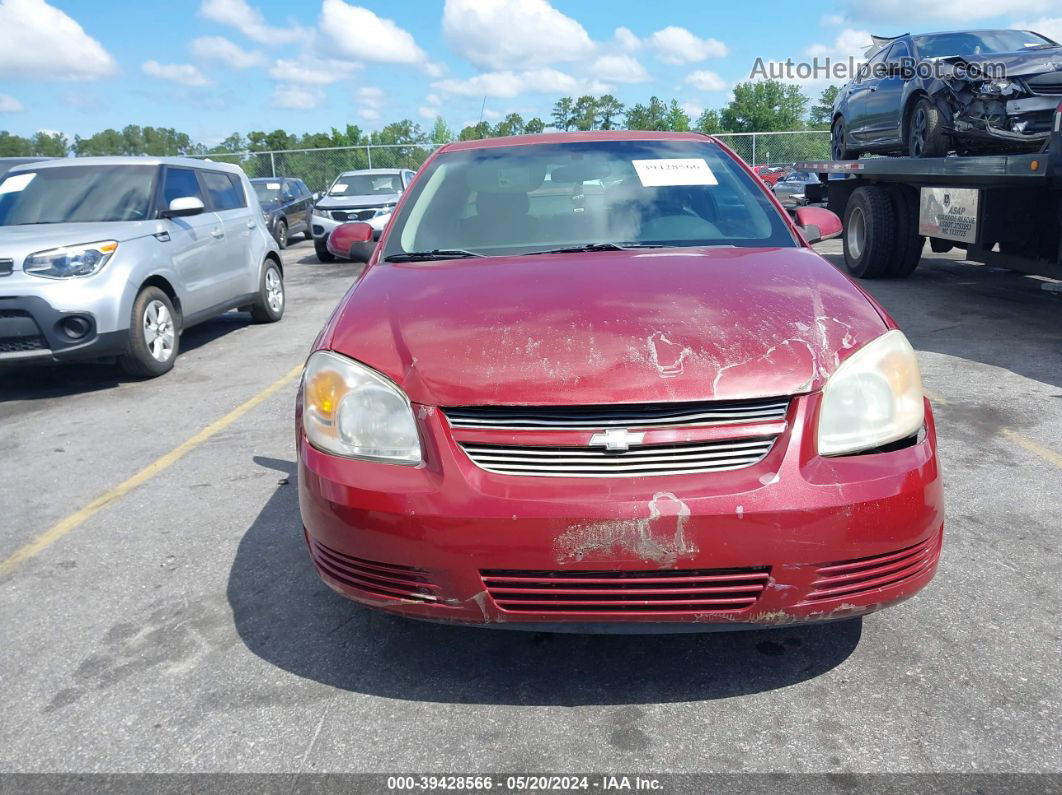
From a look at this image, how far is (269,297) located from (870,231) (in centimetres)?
671

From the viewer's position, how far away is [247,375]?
22.6 ft

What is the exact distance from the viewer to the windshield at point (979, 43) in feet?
28.2

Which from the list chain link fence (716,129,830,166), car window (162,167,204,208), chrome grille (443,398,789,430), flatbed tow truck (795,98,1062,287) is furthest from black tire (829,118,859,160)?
chain link fence (716,129,830,166)

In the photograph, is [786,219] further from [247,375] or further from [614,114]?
[614,114]

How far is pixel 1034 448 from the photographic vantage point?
4.46 meters

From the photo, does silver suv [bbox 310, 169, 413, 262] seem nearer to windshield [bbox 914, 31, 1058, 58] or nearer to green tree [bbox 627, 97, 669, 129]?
windshield [bbox 914, 31, 1058, 58]

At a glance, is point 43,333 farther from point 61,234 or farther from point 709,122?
point 709,122

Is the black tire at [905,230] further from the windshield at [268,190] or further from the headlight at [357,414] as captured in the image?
the windshield at [268,190]

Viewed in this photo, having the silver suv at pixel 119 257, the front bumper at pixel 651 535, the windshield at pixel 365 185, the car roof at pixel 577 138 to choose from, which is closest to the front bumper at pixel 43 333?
the silver suv at pixel 119 257

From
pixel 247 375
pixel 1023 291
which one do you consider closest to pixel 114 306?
pixel 247 375

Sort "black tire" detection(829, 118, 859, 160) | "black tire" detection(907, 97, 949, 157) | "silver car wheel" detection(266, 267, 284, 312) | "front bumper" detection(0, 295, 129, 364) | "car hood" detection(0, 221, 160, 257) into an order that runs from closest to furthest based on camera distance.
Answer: "front bumper" detection(0, 295, 129, 364) → "car hood" detection(0, 221, 160, 257) → "black tire" detection(907, 97, 949, 157) → "silver car wheel" detection(266, 267, 284, 312) → "black tire" detection(829, 118, 859, 160)

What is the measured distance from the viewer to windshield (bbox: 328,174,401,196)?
16.6m

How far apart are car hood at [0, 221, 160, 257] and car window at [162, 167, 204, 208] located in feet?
1.43

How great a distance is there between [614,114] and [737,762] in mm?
85368
